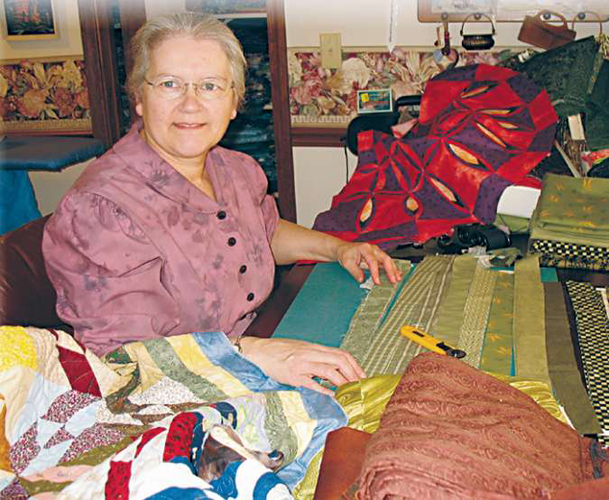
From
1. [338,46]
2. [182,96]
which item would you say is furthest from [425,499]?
[338,46]

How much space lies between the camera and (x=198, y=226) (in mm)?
1646

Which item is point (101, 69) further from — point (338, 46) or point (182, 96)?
point (182, 96)

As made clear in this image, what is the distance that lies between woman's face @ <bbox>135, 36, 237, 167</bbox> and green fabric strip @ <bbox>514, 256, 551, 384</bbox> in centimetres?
78

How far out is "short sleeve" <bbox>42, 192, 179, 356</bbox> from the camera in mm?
1456

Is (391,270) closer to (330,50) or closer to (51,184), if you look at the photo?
(330,50)

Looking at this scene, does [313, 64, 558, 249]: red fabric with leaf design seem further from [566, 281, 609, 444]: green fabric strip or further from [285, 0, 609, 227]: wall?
[285, 0, 609, 227]: wall

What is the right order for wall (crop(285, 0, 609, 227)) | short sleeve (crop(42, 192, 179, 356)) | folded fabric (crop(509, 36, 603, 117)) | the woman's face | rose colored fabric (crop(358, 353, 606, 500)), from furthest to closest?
wall (crop(285, 0, 609, 227)) → folded fabric (crop(509, 36, 603, 117)) → the woman's face → short sleeve (crop(42, 192, 179, 356)) → rose colored fabric (crop(358, 353, 606, 500))

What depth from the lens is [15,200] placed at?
384 cm

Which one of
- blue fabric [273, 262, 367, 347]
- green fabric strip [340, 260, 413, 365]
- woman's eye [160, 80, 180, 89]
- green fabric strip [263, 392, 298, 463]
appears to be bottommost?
blue fabric [273, 262, 367, 347]

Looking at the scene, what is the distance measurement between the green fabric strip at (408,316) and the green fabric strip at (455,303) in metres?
0.02

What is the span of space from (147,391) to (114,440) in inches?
5.6

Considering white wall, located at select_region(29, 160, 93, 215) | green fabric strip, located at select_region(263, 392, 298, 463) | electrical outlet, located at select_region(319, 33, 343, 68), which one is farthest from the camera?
white wall, located at select_region(29, 160, 93, 215)

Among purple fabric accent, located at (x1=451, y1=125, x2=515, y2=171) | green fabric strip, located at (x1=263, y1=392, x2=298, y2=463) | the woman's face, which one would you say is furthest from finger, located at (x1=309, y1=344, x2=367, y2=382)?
purple fabric accent, located at (x1=451, y1=125, x2=515, y2=171)

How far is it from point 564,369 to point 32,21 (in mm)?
3899
